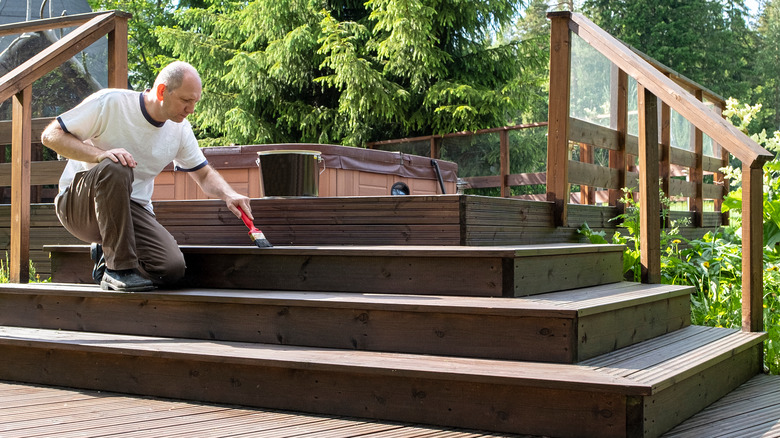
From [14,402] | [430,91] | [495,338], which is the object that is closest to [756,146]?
[495,338]

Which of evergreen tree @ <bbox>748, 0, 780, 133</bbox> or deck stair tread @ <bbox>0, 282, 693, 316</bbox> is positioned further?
evergreen tree @ <bbox>748, 0, 780, 133</bbox>

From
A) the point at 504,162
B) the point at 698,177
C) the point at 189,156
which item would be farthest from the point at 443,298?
the point at 504,162

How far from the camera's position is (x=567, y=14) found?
372 centimetres

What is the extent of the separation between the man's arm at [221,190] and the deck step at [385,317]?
39 centimetres

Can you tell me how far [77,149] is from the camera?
2842mm

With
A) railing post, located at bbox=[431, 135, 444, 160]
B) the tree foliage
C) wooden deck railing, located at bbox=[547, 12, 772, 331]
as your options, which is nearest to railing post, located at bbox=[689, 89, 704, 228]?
wooden deck railing, located at bbox=[547, 12, 772, 331]

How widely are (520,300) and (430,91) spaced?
28.0 feet

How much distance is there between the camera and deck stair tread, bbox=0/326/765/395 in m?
2.08

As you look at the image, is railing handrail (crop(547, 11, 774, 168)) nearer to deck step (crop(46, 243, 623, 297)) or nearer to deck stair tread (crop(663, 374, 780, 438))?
deck step (crop(46, 243, 623, 297))

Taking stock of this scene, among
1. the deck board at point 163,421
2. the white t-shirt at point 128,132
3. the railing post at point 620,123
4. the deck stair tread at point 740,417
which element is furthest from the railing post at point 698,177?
the deck board at point 163,421

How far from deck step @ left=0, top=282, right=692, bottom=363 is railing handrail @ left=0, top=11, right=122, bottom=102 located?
962mm

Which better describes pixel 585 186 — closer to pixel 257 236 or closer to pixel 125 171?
pixel 257 236

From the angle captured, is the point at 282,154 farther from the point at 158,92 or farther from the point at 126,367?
the point at 126,367

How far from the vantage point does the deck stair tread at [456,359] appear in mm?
2080
